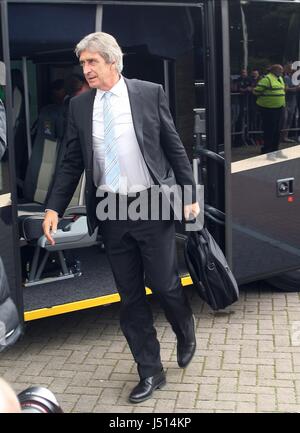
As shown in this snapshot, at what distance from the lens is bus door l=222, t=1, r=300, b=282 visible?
4.45 meters

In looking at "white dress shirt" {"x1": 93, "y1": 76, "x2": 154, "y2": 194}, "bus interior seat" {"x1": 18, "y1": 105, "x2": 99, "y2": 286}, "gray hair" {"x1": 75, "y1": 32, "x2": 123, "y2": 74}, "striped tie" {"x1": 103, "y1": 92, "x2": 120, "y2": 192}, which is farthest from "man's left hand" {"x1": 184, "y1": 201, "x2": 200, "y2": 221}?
"bus interior seat" {"x1": 18, "y1": 105, "x2": 99, "y2": 286}

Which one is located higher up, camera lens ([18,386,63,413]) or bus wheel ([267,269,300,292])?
camera lens ([18,386,63,413])

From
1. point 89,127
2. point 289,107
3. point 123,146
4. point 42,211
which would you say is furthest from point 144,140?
point 42,211

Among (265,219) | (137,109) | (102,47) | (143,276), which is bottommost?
(143,276)

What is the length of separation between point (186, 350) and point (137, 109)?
1389 millimetres

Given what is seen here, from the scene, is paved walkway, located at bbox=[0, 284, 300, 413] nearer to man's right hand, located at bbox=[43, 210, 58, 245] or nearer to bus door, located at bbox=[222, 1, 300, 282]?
bus door, located at bbox=[222, 1, 300, 282]

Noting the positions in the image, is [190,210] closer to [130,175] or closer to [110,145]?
[130,175]

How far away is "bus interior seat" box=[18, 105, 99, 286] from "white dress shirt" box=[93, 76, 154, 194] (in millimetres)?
1320

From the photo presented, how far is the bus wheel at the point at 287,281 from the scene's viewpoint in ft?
17.4

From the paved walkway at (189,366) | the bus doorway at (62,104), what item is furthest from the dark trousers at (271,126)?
the paved walkway at (189,366)

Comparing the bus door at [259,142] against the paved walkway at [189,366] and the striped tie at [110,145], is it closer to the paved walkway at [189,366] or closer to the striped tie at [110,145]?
the paved walkway at [189,366]

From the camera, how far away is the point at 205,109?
454cm

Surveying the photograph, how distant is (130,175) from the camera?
355cm

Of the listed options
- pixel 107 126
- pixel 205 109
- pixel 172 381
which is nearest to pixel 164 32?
pixel 205 109
